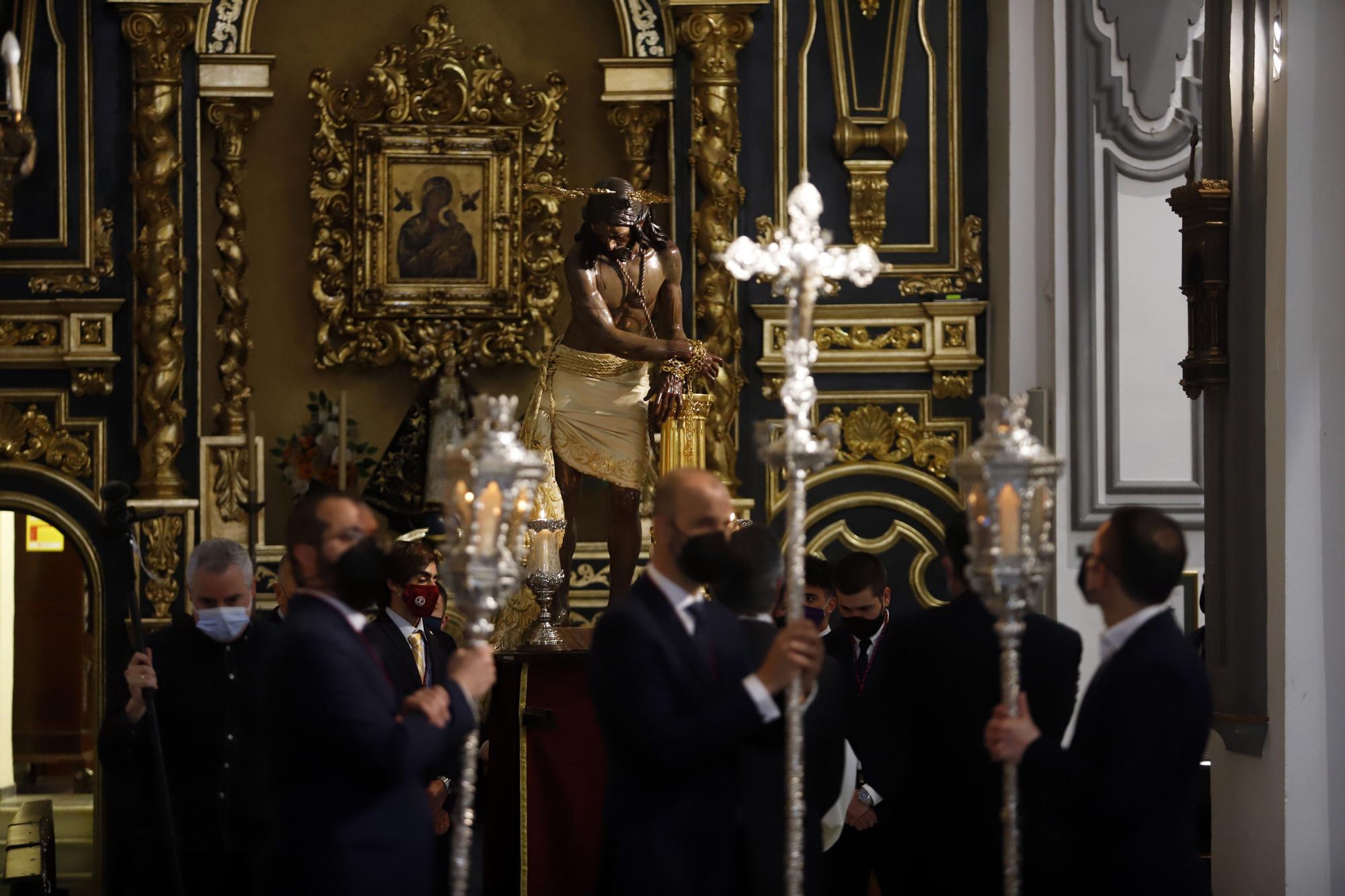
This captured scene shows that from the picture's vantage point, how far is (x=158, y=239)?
28.6ft

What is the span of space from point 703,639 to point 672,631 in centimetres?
8

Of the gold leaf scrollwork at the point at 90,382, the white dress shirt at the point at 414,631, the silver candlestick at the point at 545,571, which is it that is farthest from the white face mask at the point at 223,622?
the gold leaf scrollwork at the point at 90,382

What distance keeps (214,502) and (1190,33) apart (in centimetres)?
537

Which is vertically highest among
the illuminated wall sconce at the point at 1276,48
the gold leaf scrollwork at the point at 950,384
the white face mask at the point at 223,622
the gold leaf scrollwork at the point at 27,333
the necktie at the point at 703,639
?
the illuminated wall sconce at the point at 1276,48

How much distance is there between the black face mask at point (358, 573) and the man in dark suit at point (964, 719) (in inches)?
49.5

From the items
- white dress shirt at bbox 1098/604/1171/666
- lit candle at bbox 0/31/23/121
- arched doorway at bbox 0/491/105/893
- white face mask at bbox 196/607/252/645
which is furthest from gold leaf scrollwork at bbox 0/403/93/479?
white dress shirt at bbox 1098/604/1171/666

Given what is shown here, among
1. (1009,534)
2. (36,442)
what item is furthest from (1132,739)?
(36,442)

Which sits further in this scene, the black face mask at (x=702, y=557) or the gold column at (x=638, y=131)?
the gold column at (x=638, y=131)

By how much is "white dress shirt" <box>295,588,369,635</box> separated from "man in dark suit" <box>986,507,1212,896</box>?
133 centimetres

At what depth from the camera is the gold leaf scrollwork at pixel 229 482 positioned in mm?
8781

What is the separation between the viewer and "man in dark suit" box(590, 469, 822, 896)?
3576 mm

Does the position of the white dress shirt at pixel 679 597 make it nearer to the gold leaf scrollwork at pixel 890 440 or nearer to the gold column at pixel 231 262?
the gold leaf scrollwork at pixel 890 440

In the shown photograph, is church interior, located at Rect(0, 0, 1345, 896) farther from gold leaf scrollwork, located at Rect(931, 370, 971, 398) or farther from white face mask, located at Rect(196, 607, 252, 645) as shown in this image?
white face mask, located at Rect(196, 607, 252, 645)

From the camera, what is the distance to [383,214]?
9078mm
